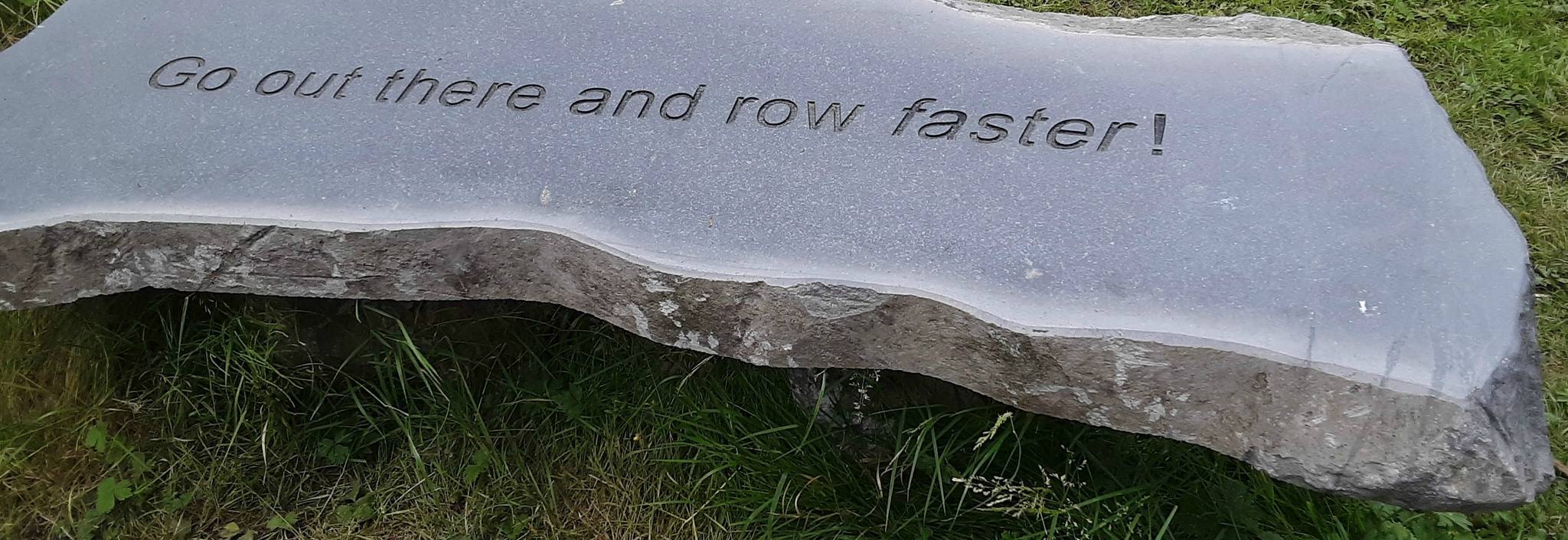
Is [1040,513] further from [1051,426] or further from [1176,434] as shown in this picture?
[1176,434]

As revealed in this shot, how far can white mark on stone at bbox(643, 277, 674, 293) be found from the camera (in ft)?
4.99

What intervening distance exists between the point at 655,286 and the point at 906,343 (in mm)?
395

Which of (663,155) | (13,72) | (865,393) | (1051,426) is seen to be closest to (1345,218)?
(1051,426)

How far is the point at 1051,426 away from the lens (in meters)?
1.83

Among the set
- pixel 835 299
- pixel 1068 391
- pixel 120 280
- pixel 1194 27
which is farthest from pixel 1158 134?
pixel 120 280

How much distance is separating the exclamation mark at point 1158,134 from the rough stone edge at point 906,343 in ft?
1.34

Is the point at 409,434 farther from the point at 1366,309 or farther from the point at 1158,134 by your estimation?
the point at 1366,309

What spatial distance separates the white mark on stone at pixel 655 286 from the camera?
1520 millimetres

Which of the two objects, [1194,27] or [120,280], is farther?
[1194,27]

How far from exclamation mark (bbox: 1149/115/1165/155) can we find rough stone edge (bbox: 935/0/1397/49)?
0.92 feet

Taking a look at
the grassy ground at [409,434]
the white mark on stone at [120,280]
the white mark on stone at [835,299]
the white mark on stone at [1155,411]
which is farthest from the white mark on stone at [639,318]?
the white mark on stone at [120,280]

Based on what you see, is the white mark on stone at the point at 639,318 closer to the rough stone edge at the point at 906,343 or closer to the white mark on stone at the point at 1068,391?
the rough stone edge at the point at 906,343

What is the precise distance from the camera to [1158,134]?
163 centimetres

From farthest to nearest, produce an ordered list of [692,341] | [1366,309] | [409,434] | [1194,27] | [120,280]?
[409,434], [1194,27], [120,280], [692,341], [1366,309]
